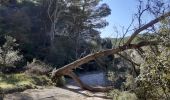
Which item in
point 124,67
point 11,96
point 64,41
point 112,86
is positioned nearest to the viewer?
point 11,96

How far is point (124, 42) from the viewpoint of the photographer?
16.2m

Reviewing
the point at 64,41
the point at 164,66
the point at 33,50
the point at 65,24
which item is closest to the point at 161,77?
the point at 164,66

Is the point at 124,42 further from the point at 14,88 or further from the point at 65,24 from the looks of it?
the point at 65,24

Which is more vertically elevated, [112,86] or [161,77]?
[161,77]

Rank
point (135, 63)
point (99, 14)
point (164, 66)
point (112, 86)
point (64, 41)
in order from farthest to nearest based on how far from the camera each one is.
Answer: point (99, 14) → point (64, 41) → point (112, 86) → point (135, 63) → point (164, 66)

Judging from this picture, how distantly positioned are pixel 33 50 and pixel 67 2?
945 cm

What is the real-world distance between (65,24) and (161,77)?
103 ft

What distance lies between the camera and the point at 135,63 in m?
15.4

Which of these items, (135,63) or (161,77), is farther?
(135,63)

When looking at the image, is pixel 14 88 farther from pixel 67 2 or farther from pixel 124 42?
pixel 67 2

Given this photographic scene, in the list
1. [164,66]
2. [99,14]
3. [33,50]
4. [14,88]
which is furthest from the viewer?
[99,14]

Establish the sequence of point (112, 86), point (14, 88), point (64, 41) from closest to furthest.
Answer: point (14, 88), point (112, 86), point (64, 41)

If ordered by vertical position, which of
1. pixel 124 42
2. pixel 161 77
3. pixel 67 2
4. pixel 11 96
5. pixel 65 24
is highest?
pixel 67 2

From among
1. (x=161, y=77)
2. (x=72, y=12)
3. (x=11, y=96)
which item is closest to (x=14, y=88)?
(x=11, y=96)
